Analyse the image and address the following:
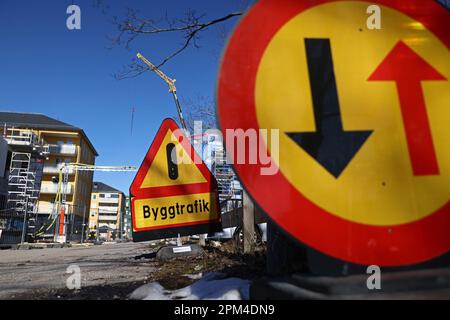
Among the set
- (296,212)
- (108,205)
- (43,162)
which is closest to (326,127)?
(296,212)

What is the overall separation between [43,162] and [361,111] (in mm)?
53851

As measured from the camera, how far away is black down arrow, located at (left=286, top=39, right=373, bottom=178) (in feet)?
3.70

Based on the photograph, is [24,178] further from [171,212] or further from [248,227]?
[171,212]

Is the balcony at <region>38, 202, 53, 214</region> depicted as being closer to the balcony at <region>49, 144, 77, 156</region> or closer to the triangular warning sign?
the balcony at <region>49, 144, 77, 156</region>

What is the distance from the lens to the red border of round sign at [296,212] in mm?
1063

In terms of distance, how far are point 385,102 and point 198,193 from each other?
3.00 metres

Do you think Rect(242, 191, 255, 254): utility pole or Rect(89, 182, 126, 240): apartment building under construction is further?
Rect(89, 182, 126, 240): apartment building under construction

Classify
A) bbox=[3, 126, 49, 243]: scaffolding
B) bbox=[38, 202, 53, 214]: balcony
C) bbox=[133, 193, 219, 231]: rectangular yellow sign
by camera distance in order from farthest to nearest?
bbox=[38, 202, 53, 214]: balcony < bbox=[3, 126, 49, 243]: scaffolding < bbox=[133, 193, 219, 231]: rectangular yellow sign

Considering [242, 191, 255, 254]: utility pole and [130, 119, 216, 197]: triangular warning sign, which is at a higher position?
[130, 119, 216, 197]: triangular warning sign

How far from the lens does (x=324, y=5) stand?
4.00 feet

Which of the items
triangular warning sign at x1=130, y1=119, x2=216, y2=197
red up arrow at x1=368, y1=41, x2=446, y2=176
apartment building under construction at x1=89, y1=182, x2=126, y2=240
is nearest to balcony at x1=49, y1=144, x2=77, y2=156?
apartment building under construction at x1=89, y1=182, x2=126, y2=240

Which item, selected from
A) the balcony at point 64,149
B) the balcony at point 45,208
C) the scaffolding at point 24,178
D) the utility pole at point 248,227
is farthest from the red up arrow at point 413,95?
the balcony at point 64,149

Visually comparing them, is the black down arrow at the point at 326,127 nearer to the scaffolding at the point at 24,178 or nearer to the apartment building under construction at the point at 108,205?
the scaffolding at the point at 24,178

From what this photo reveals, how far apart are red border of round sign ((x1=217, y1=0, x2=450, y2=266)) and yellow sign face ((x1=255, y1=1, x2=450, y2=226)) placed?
0.02 meters
